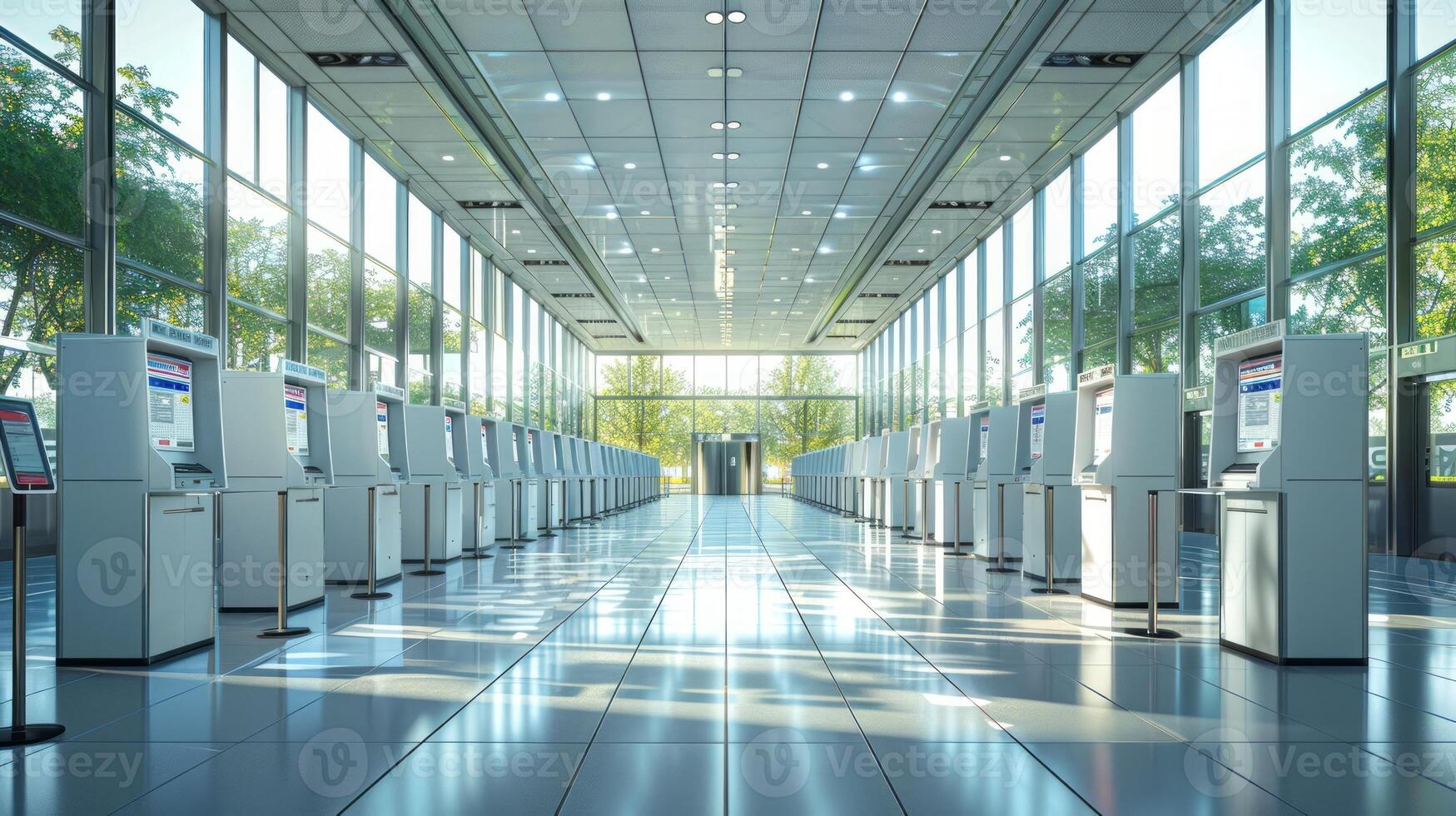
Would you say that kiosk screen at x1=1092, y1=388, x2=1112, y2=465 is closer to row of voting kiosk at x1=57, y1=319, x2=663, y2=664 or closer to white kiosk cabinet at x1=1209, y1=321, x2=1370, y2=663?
white kiosk cabinet at x1=1209, y1=321, x2=1370, y2=663

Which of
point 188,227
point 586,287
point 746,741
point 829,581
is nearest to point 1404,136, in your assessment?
point 829,581

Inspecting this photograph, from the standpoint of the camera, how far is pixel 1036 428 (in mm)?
9312

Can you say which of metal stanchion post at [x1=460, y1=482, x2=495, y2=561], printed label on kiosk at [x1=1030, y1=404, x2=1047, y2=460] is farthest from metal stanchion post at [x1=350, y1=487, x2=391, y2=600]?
printed label on kiosk at [x1=1030, y1=404, x2=1047, y2=460]

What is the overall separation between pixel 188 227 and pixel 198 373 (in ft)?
14.6

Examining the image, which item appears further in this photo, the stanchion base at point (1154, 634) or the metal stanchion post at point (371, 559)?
the metal stanchion post at point (371, 559)

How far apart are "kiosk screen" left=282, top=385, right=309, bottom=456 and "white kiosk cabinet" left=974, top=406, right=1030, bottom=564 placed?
6.73m

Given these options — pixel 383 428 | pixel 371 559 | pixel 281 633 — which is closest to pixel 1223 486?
pixel 281 633

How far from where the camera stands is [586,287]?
23.4 m

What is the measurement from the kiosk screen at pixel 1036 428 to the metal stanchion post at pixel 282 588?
6338mm

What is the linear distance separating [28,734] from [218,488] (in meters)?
1.99

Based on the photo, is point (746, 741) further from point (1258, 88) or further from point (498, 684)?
point (1258, 88)

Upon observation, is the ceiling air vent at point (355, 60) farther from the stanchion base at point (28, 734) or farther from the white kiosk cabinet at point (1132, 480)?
the stanchion base at point (28, 734)

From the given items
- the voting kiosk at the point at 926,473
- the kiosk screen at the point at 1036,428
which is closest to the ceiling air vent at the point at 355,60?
the kiosk screen at the point at 1036,428

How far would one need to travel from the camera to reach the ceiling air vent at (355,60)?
10.1m
